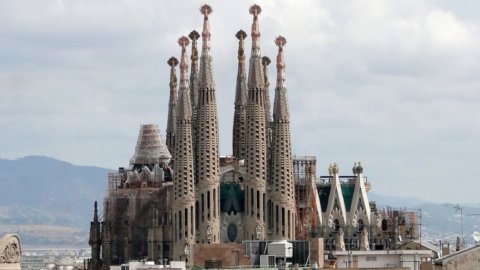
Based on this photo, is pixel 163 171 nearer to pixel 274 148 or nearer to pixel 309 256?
pixel 274 148

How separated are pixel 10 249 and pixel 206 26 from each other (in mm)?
95503

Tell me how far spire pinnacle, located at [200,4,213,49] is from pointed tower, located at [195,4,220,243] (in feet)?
7.41

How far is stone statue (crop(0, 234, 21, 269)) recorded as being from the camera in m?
79.8

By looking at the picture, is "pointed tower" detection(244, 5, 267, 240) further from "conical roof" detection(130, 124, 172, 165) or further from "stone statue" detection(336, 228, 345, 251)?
"conical roof" detection(130, 124, 172, 165)

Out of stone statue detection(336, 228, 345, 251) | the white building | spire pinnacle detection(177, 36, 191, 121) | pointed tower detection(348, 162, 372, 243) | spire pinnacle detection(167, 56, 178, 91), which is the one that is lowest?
the white building

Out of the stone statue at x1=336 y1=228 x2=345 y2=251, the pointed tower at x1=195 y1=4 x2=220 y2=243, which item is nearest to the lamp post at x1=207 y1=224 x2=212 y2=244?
the pointed tower at x1=195 y1=4 x2=220 y2=243

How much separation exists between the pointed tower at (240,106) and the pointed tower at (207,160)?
9.11 m

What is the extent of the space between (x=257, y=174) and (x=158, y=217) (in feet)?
41.8

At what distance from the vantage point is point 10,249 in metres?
80.5

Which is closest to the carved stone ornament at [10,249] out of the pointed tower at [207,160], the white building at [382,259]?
the white building at [382,259]

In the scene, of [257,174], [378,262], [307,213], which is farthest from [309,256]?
[307,213]

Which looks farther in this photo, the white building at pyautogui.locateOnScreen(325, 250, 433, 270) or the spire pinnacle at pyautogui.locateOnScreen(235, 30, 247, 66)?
the spire pinnacle at pyautogui.locateOnScreen(235, 30, 247, 66)

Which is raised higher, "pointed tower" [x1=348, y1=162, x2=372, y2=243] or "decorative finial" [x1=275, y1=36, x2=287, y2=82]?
"decorative finial" [x1=275, y1=36, x2=287, y2=82]

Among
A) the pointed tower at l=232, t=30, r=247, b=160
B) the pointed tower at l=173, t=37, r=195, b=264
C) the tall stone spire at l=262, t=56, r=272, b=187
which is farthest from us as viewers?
the pointed tower at l=232, t=30, r=247, b=160
